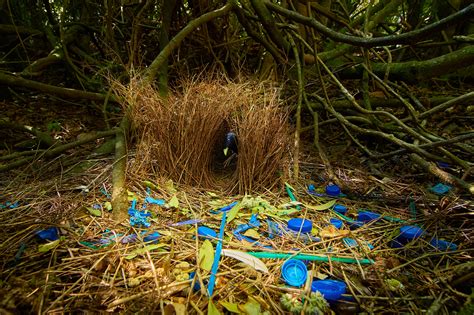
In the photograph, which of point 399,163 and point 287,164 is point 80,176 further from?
point 399,163

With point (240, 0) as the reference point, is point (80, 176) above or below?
below

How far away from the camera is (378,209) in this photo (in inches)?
66.4

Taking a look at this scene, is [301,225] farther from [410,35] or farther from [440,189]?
[440,189]

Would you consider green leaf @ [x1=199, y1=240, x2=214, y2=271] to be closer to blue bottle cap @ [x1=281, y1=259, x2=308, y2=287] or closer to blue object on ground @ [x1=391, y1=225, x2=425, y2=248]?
blue bottle cap @ [x1=281, y1=259, x2=308, y2=287]

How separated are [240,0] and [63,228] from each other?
2.32 metres

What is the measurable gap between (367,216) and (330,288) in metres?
0.60

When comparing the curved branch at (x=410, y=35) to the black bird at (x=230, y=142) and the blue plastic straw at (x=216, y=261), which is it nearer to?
the black bird at (x=230, y=142)

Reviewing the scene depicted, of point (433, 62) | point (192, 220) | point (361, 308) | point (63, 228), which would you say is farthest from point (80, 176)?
point (433, 62)

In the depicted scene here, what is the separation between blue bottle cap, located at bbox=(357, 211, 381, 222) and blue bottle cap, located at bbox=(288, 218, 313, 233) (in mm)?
290

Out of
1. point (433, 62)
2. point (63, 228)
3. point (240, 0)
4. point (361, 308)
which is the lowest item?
point (361, 308)

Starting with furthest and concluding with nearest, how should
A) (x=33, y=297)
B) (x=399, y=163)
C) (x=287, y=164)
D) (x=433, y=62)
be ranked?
(x=433, y=62), (x=399, y=163), (x=287, y=164), (x=33, y=297)

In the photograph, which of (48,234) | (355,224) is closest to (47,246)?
(48,234)

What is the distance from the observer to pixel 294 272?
1167 mm

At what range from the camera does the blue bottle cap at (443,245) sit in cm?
131
